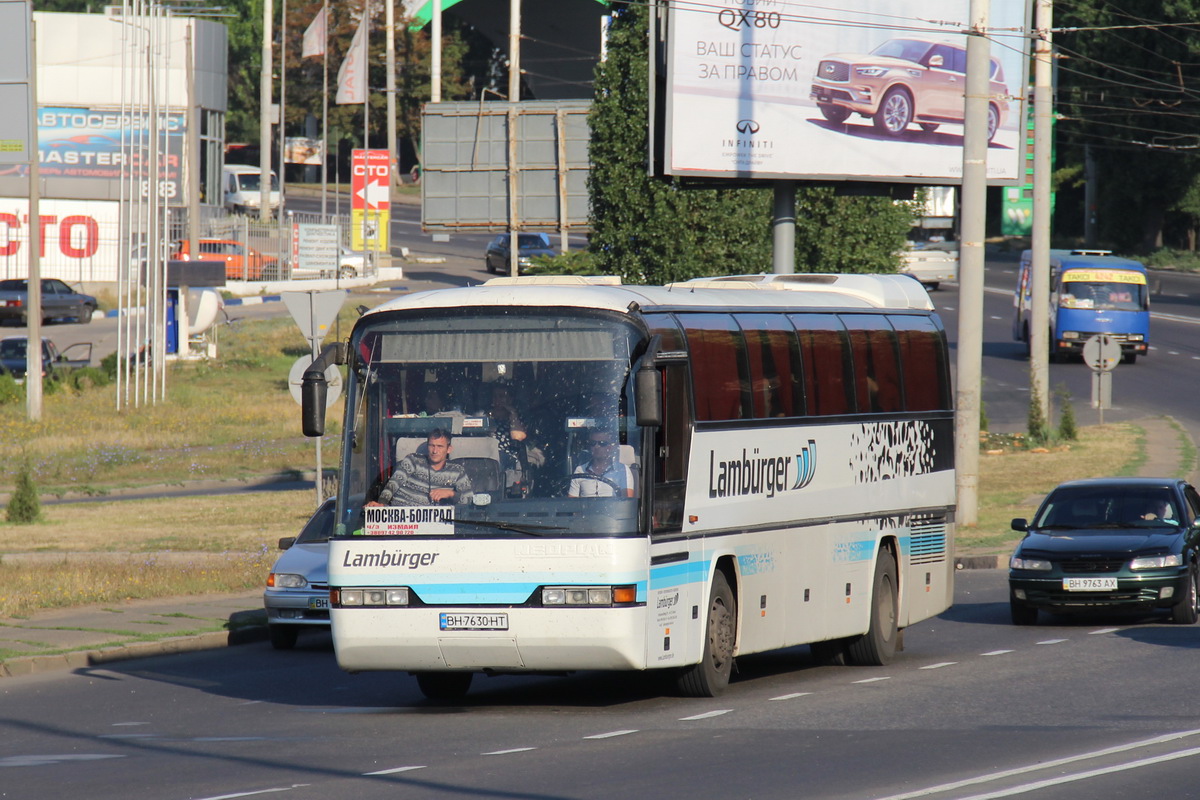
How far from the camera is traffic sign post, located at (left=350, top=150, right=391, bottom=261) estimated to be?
71.2 m

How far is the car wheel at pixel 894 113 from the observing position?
29703 mm

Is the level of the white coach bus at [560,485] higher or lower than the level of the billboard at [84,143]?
lower

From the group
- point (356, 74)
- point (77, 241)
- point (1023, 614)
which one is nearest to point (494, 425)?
point (1023, 614)

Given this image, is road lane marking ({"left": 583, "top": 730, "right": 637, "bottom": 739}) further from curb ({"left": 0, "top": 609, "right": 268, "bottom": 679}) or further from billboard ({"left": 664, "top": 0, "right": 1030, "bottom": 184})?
billboard ({"left": 664, "top": 0, "right": 1030, "bottom": 184})

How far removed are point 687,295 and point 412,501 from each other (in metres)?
2.82

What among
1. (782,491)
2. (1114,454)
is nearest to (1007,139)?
(1114,454)

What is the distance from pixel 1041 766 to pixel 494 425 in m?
4.21

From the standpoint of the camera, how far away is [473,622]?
11.6 metres

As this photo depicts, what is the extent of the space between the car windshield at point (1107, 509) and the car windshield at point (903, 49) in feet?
39.9

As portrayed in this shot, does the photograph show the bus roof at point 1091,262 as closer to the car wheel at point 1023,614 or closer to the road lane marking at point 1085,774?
the car wheel at point 1023,614

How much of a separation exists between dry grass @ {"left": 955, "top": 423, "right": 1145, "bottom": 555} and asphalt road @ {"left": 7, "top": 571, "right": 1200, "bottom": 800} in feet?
34.1

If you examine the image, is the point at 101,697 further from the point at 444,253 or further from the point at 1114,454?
the point at 444,253

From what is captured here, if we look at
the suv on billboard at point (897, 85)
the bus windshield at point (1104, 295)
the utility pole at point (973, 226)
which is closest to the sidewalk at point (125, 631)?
the utility pole at point (973, 226)

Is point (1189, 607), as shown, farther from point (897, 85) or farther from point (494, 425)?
point (897, 85)
